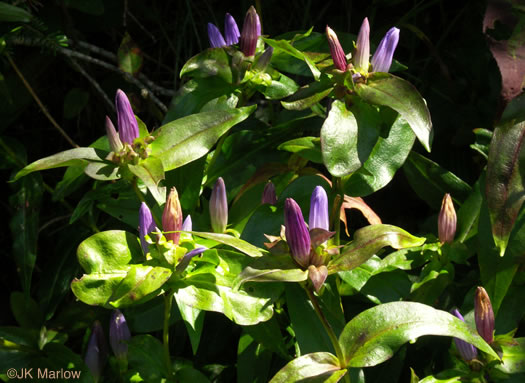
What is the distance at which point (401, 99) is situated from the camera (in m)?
0.82

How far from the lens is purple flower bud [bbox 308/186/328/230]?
765mm

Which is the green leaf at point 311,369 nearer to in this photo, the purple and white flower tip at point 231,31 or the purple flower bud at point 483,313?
the purple flower bud at point 483,313

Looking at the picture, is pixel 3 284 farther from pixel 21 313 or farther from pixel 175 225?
pixel 175 225

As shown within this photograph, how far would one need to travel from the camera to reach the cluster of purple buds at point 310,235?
72 cm

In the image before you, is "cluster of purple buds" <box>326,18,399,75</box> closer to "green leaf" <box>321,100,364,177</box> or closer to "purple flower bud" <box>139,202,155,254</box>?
"green leaf" <box>321,100,364,177</box>

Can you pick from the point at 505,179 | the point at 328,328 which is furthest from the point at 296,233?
the point at 505,179

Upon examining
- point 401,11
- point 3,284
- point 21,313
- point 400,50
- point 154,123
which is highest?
point 401,11

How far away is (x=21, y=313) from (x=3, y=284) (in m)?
0.51

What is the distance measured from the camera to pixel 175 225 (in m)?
0.79

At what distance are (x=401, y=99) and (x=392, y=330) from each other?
0.29m

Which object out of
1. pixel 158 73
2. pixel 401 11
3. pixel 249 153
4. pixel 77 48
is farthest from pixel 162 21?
pixel 249 153

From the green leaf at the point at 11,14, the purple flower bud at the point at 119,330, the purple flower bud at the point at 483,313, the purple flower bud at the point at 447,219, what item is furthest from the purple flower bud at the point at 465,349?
the green leaf at the point at 11,14

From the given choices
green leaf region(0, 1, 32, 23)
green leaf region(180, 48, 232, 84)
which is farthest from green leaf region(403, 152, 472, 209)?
green leaf region(0, 1, 32, 23)

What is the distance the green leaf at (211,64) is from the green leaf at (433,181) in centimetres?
34
